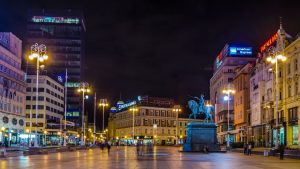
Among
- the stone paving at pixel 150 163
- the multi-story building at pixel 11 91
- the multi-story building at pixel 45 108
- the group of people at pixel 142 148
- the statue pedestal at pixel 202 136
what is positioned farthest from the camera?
the multi-story building at pixel 45 108

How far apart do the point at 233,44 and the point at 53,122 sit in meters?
59.1

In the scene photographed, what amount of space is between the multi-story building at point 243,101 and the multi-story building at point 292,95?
91.3 feet

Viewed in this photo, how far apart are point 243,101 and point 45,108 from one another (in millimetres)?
65614

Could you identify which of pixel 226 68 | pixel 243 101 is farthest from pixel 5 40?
pixel 226 68

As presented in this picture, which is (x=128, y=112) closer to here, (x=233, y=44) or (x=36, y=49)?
(x=233, y=44)

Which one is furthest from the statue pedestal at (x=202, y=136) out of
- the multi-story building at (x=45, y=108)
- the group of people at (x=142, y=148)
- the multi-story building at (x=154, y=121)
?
the multi-story building at (x=154, y=121)

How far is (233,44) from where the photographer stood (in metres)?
134

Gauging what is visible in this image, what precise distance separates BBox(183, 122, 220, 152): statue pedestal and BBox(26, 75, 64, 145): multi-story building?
75.1 m

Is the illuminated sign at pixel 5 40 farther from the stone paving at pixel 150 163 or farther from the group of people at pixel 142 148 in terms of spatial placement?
the stone paving at pixel 150 163

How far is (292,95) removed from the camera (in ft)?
227

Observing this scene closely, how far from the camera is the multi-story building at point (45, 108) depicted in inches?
5536

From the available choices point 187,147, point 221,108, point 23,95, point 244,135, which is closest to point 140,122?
point 221,108

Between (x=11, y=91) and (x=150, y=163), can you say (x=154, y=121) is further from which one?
(x=150, y=163)

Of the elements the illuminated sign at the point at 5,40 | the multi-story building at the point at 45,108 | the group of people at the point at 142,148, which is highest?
the illuminated sign at the point at 5,40
